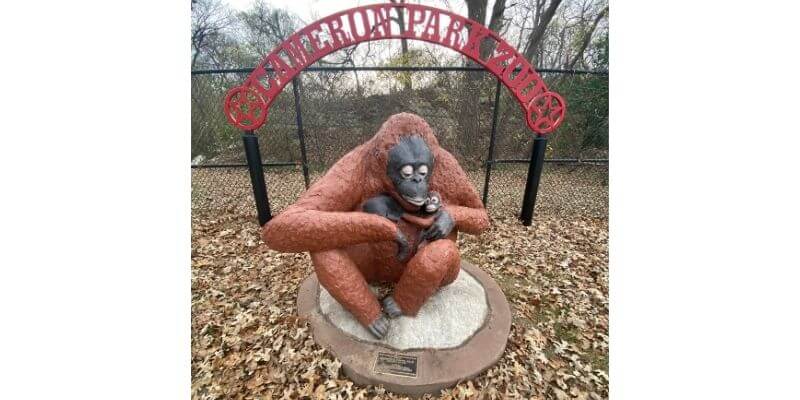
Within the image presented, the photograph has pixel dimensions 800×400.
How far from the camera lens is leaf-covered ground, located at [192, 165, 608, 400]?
2576mm

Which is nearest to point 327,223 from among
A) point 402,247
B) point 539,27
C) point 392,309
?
point 402,247

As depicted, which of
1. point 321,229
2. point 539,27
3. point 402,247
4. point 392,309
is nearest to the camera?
point 321,229

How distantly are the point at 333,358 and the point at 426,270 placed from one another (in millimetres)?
1125

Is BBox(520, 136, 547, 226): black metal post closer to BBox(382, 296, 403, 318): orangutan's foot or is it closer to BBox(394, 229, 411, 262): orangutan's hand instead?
BBox(394, 229, 411, 262): orangutan's hand

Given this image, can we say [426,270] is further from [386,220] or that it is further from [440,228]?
[386,220]

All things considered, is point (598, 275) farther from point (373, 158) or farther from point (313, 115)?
point (313, 115)

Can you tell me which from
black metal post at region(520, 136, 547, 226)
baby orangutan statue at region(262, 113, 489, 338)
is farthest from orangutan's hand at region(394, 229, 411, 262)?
black metal post at region(520, 136, 547, 226)

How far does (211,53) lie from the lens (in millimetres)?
10133

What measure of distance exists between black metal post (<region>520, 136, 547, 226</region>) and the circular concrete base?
259 cm

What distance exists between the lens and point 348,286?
8.23 feet

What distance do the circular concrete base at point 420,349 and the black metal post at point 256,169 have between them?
2.30 metres

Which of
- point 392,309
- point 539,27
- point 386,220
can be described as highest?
point 539,27

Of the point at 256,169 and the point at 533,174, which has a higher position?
the point at 256,169

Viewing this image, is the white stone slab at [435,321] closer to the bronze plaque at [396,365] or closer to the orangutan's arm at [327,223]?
the bronze plaque at [396,365]
